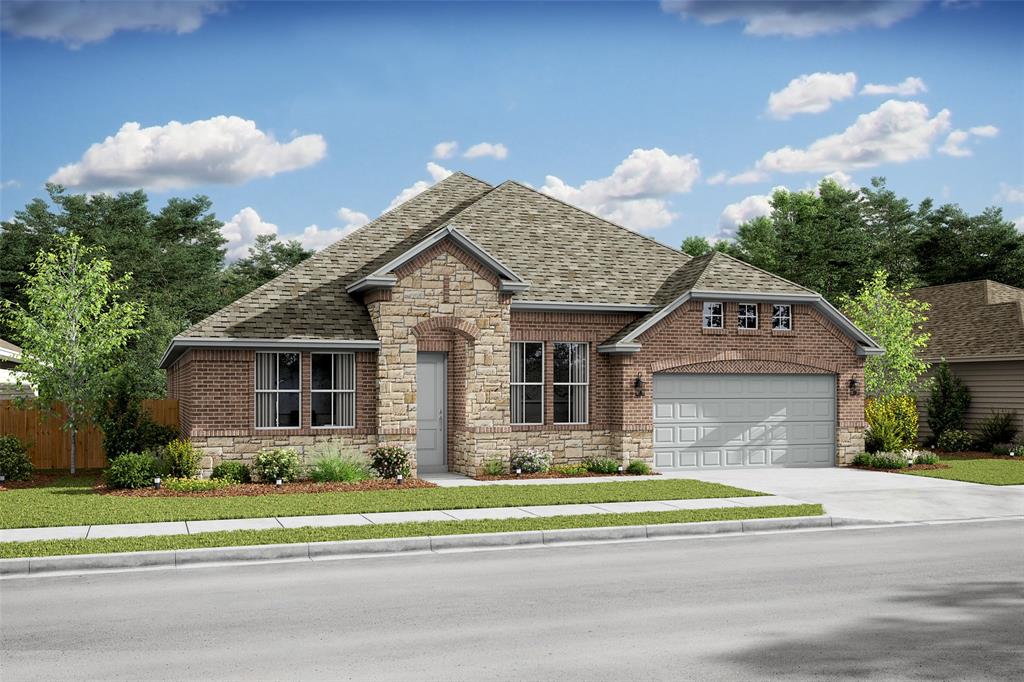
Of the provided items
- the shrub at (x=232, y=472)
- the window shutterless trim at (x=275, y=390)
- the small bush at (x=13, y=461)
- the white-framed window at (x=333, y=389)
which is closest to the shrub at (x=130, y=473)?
the shrub at (x=232, y=472)

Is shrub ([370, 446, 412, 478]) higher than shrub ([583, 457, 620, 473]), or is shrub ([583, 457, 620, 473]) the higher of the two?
shrub ([370, 446, 412, 478])

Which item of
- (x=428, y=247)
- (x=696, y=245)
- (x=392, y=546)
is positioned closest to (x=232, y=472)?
(x=428, y=247)

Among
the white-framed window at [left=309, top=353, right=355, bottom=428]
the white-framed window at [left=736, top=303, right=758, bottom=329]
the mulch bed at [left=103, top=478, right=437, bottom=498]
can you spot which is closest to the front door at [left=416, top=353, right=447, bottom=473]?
the white-framed window at [left=309, top=353, right=355, bottom=428]

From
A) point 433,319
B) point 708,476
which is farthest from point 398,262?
point 708,476

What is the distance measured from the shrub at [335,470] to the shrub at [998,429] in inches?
827

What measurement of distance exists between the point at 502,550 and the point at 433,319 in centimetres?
962

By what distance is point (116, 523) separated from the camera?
15.1 meters

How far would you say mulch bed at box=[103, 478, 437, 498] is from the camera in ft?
62.7

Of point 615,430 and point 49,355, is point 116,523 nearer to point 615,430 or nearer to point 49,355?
point 49,355

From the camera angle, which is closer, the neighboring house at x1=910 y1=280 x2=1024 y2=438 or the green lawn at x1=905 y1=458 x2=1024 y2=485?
the green lawn at x1=905 y1=458 x2=1024 y2=485

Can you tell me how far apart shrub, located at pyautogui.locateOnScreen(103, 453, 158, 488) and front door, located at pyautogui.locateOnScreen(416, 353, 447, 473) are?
6231mm

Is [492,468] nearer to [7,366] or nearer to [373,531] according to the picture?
[373,531]

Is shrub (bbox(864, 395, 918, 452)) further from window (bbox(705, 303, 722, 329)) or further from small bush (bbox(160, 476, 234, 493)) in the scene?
small bush (bbox(160, 476, 234, 493))

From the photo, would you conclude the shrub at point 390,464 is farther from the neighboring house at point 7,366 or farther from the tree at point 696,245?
the tree at point 696,245
